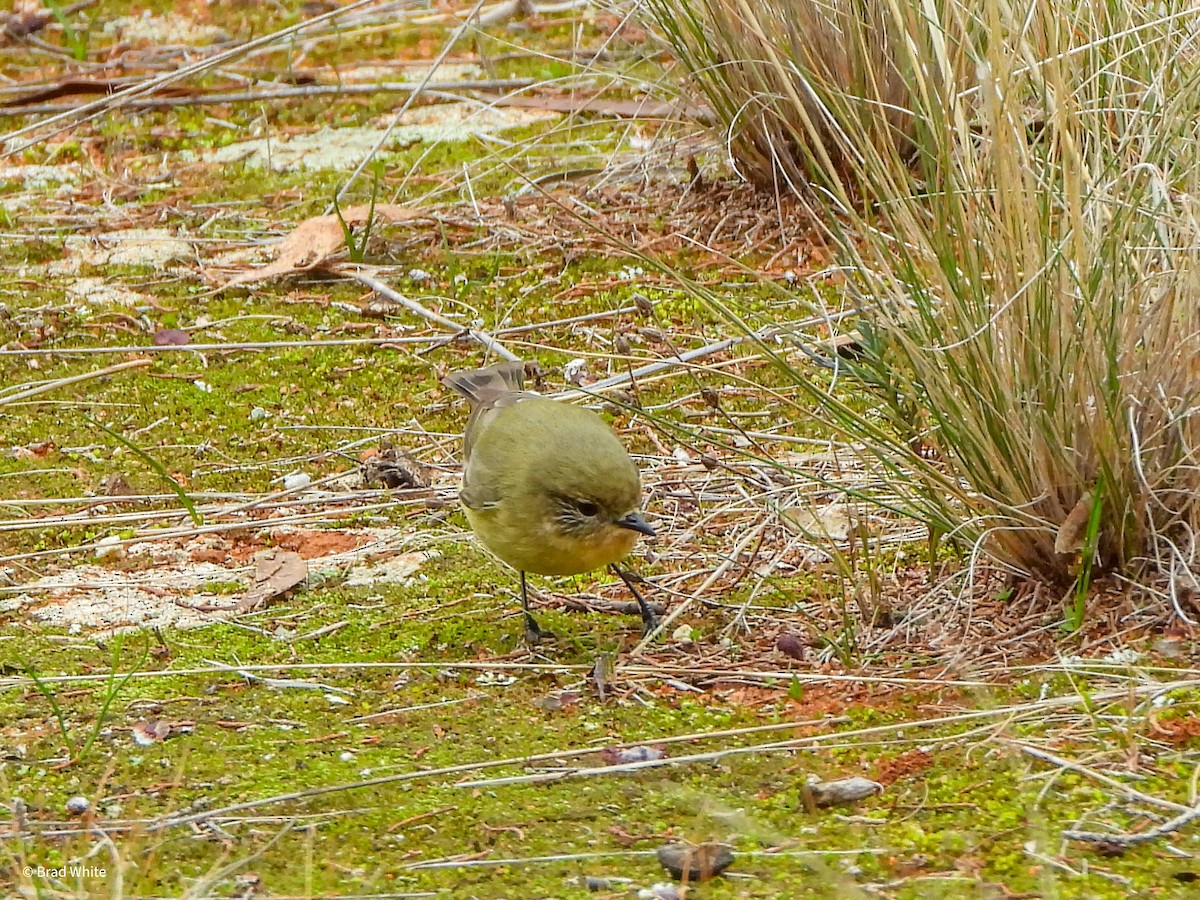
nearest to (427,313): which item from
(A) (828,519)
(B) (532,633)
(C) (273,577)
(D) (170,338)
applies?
(D) (170,338)

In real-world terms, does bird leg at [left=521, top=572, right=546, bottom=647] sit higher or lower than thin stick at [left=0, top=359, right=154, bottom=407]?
lower

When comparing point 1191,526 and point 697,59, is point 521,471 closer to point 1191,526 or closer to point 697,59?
point 1191,526

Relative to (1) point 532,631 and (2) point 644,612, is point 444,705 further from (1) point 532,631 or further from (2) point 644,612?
(2) point 644,612

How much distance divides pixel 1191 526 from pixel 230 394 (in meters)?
3.35

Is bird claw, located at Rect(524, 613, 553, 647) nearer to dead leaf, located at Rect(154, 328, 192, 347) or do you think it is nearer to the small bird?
the small bird

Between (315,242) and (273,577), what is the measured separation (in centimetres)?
252

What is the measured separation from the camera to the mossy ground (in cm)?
287

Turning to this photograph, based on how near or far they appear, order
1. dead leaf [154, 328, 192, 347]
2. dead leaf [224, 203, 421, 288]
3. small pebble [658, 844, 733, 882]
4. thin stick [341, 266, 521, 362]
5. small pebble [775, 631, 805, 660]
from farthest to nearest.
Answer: dead leaf [224, 203, 421, 288]
dead leaf [154, 328, 192, 347]
thin stick [341, 266, 521, 362]
small pebble [775, 631, 805, 660]
small pebble [658, 844, 733, 882]

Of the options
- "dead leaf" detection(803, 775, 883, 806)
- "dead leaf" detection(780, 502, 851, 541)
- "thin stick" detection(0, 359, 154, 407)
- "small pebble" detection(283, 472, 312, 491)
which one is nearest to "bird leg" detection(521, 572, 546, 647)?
"dead leaf" detection(780, 502, 851, 541)

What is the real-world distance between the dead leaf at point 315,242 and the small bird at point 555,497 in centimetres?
258

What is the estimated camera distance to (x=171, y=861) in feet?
9.60

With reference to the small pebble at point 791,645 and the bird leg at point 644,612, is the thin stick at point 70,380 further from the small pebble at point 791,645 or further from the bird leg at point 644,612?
the small pebble at point 791,645

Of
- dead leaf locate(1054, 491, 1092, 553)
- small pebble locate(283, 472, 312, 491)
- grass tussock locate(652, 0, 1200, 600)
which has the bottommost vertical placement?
small pebble locate(283, 472, 312, 491)

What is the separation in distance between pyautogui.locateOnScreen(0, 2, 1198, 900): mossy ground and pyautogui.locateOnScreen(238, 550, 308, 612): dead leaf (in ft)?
0.22
